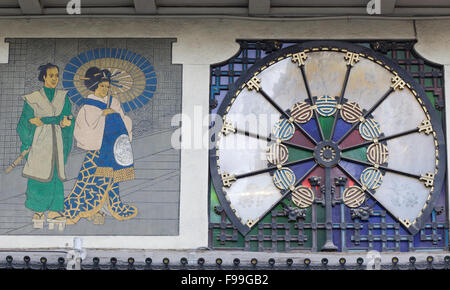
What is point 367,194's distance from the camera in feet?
36.8

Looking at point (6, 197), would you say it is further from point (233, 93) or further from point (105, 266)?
point (233, 93)

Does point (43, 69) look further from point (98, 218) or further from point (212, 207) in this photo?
point (212, 207)

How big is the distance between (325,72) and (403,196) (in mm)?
1725

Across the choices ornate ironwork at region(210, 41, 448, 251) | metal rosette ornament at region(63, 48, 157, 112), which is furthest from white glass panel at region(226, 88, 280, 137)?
metal rosette ornament at region(63, 48, 157, 112)

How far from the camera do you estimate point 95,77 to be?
11.7m

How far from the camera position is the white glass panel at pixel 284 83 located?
11.6 metres

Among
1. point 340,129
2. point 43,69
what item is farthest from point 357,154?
point 43,69

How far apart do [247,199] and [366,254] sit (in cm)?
152

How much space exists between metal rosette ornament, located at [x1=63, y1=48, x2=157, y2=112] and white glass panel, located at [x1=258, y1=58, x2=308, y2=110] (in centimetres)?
134

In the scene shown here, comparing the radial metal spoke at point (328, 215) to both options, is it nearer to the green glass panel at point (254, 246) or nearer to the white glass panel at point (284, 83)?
the green glass panel at point (254, 246)

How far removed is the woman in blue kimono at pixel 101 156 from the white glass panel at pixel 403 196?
285 cm

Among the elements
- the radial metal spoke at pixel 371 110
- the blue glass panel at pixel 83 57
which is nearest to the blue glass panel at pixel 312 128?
the radial metal spoke at pixel 371 110

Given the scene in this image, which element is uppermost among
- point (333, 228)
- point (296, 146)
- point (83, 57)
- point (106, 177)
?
point (83, 57)
